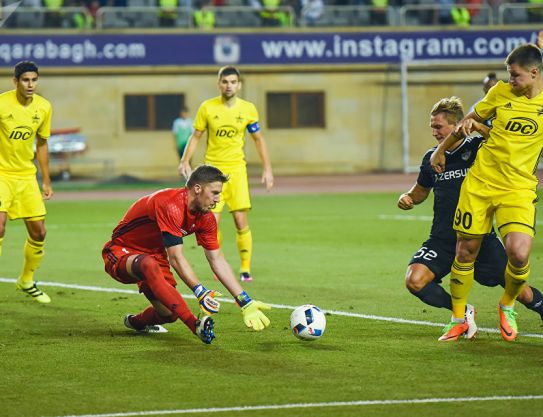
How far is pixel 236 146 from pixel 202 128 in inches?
17.5

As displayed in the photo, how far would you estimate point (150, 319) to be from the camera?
9.41 metres

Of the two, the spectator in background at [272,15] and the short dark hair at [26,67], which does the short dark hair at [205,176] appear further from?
the spectator in background at [272,15]

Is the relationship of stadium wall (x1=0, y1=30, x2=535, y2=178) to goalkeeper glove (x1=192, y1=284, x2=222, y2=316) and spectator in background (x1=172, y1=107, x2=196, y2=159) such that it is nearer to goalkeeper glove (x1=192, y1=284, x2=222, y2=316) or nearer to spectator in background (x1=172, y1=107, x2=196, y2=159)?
spectator in background (x1=172, y1=107, x2=196, y2=159)

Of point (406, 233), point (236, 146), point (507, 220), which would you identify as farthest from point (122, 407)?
point (406, 233)

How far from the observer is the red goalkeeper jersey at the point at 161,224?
875 centimetres

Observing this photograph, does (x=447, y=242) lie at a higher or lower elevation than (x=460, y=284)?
higher

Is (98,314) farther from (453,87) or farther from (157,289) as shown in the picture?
(453,87)

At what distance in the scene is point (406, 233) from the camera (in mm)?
18406

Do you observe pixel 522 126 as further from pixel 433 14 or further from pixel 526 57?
pixel 433 14

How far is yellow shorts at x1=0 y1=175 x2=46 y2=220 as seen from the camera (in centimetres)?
1162

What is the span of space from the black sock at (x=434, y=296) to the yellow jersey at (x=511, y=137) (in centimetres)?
109

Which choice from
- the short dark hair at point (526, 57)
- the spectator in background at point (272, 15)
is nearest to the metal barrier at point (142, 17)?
the spectator in background at point (272, 15)

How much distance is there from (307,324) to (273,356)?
50 centimetres

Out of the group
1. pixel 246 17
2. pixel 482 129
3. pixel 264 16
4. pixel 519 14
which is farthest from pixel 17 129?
pixel 519 14
